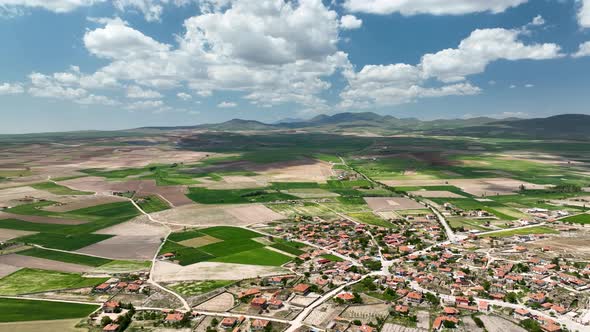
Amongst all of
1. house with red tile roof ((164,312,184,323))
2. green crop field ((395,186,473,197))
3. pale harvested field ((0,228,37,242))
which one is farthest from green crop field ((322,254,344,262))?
green crop field ((395,186,473,197))

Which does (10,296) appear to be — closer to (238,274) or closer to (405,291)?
(238,274)

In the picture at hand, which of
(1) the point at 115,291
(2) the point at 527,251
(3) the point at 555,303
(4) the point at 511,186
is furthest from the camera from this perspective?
(4) the point at 511,186

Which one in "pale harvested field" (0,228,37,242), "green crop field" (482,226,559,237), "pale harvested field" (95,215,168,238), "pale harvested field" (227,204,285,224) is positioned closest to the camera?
"pale harvested field" (0,228,37,242)

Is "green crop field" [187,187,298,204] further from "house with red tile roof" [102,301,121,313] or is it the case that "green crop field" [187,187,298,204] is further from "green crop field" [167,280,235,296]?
"house with red tile roof" [102,301,121,313]

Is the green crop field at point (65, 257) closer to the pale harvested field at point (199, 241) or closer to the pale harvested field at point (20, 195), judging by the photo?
the pale harvested field at point (199, 241)

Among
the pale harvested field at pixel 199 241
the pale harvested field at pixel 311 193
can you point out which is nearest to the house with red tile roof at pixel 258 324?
the pale harvested field at pixel 199 241

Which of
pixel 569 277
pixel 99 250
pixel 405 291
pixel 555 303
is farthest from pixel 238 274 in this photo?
pixel 569 277
